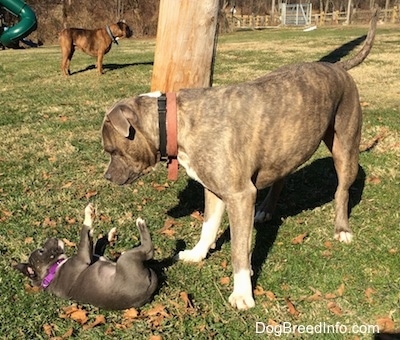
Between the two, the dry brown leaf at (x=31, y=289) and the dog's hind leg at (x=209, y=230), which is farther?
the dog's hind leg at (x=209, y=230)

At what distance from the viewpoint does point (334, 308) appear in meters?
3.78

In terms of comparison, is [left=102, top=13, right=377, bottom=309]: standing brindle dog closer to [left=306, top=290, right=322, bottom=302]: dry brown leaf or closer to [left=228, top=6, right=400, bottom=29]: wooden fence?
[left=306, top=290, right=322, bottom=302]: dry brown leaf

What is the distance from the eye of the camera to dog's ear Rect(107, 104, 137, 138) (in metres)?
3.67

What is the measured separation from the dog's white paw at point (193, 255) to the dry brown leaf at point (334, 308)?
3.94 feet

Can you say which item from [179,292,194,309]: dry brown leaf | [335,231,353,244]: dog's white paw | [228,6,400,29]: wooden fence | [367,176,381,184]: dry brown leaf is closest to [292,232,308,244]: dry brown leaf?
[335,231,353,244]: dog's white paw

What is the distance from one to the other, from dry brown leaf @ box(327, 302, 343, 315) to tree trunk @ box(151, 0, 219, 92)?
10.4ft

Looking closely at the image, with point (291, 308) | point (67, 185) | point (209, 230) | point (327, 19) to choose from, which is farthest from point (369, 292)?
point (327, 19)

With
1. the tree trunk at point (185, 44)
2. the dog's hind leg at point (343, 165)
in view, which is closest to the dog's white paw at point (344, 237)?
the dog's hind leg at point (343, 165)

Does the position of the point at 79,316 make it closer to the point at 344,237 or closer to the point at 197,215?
the point at 197,215

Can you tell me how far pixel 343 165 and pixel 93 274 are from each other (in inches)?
98.8

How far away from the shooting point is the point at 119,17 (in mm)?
38312

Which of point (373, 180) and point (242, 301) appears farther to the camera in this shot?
point (373, 180)

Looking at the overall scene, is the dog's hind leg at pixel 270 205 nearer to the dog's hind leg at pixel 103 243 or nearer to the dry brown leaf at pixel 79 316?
the dog's hind leg at pixel 103 243

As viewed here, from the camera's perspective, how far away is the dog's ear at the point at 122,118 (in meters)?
3.67
